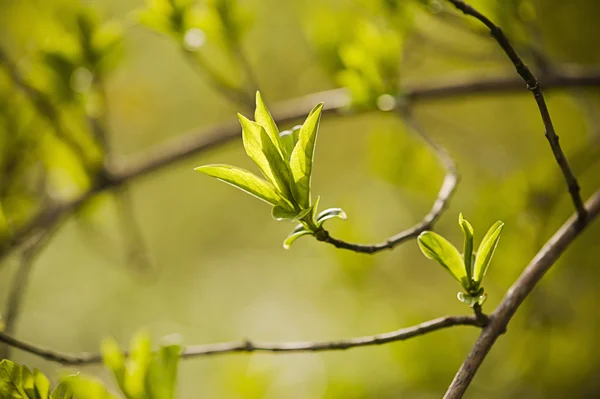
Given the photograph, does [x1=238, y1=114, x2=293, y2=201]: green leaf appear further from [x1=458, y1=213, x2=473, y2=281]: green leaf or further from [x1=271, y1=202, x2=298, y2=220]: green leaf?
[x1=458, y1=213, x2=473, y2=281]: green leaf


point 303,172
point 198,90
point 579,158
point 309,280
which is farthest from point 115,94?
point 303,172

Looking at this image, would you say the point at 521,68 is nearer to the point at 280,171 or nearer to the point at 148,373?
the point at 280,171

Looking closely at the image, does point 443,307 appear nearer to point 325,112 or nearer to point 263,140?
point 325,112

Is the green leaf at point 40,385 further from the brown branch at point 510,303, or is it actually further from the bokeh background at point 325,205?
the bokeh background at point 325,205

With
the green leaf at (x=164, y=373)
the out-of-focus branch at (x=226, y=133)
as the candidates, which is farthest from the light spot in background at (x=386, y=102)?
the green leaf at (x=164, y=373)

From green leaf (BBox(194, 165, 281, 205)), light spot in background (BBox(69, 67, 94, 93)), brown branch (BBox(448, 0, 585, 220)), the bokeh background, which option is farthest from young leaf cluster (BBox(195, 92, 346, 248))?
light spot in background (BBox(69, 67, 94, 93))

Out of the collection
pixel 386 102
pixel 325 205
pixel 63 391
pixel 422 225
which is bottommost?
pixel 63 391

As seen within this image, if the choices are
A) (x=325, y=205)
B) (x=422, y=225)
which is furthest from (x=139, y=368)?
(x=325, y=205)
